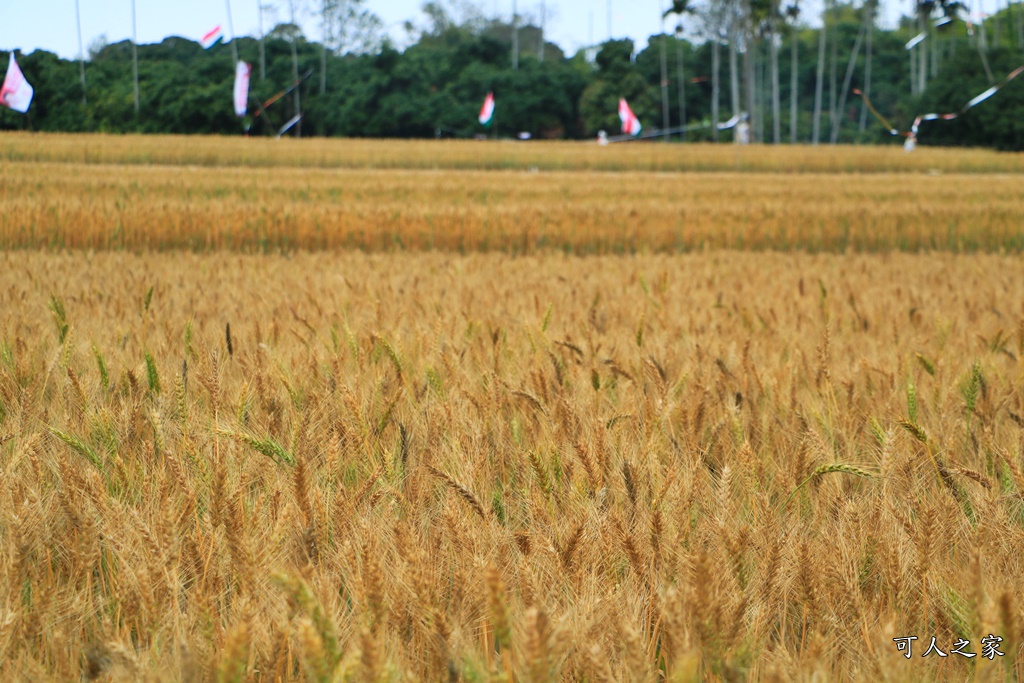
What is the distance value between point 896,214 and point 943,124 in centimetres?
3318

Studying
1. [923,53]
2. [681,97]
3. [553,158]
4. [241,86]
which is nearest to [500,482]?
[553,158]

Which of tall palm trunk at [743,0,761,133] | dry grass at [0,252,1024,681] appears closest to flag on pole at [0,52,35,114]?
dry grass at [0,252,1024,681]

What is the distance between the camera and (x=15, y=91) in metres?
4.38

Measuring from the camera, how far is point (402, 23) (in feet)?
232

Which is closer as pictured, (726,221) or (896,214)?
(726,221)

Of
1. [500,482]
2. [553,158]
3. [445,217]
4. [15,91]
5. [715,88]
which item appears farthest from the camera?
[715,88]

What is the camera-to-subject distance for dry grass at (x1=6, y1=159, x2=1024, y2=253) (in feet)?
22.0

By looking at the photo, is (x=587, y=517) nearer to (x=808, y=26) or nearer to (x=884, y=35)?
(x=884, y=35)

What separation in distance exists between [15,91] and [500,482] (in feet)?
13.0

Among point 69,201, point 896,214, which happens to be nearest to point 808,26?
point 896,214

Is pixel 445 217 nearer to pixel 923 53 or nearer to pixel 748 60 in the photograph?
pixel 748 60

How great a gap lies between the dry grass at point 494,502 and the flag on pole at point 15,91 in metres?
1.85

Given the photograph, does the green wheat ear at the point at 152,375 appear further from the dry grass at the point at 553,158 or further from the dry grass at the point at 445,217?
the dry grass at the point at 553,158

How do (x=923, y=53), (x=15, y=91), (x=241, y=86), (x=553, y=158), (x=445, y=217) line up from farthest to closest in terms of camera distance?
(x=923, y=53) → (x=553, y=158) → (x=241, y=86) → (x=445, y=217) → (x=15, y=91)
